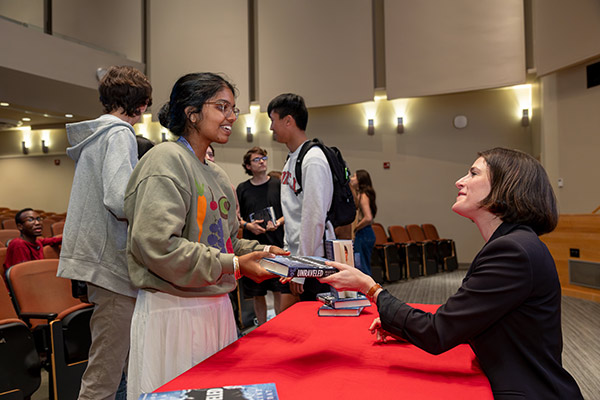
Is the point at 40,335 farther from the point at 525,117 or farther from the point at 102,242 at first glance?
the point at 525,117

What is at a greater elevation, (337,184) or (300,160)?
(300,160)

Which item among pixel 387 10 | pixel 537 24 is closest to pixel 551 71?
pixel 537 24

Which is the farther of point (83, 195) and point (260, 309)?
point (260, 309)

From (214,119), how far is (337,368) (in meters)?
0.82

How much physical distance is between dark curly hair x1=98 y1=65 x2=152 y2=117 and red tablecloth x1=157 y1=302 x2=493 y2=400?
3.33 ft

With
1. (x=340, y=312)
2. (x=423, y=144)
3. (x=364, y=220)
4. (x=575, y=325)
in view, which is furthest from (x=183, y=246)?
(x=423, y=144)

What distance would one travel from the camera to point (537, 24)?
7.50 metres

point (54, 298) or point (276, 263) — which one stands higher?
point (276, 263)

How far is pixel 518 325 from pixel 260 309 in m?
2.55

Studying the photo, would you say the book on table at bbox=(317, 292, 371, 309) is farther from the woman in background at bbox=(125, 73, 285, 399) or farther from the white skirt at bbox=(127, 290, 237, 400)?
the white skirt at bbox=(127, 290, 237, 400)

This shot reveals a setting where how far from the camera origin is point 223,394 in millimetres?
884

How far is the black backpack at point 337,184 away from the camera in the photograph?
2312 millimetres

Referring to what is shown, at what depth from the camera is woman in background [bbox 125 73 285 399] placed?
1.19 m

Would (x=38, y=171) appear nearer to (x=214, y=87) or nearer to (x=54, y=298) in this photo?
(x=54, y=298)
